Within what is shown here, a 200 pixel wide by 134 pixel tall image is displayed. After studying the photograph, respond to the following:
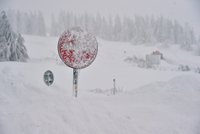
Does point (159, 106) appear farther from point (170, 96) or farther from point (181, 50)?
point (181, 50)

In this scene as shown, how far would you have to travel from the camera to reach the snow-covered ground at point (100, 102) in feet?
13.4

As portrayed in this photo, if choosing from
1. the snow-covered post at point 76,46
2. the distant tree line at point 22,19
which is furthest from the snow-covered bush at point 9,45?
the snow-covered post at point 76,46

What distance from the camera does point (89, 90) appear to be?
20.4ft

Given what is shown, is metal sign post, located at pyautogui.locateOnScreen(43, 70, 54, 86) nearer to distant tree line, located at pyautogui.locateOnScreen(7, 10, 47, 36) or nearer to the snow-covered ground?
the snow-covered ground

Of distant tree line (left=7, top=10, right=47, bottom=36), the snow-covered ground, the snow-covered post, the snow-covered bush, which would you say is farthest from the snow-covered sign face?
the snow-covered bush

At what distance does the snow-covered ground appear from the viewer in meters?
4.09

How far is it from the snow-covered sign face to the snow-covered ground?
89 centimetres

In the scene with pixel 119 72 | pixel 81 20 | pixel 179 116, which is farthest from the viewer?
pixel 81 20

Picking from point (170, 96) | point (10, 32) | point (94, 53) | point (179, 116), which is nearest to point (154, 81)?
point (170, 96)

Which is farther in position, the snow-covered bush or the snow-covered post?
the snow-covered bush

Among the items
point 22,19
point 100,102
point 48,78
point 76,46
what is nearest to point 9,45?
point 22,19

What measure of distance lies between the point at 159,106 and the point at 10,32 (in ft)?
18.2

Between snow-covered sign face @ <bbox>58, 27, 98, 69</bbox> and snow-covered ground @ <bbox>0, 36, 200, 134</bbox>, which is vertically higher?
snow-covered sign face @ <bbox>58, 27, 98, 69</bbox>

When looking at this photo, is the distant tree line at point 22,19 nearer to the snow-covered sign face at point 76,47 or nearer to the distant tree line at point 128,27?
the distant tree line at point 128,27
